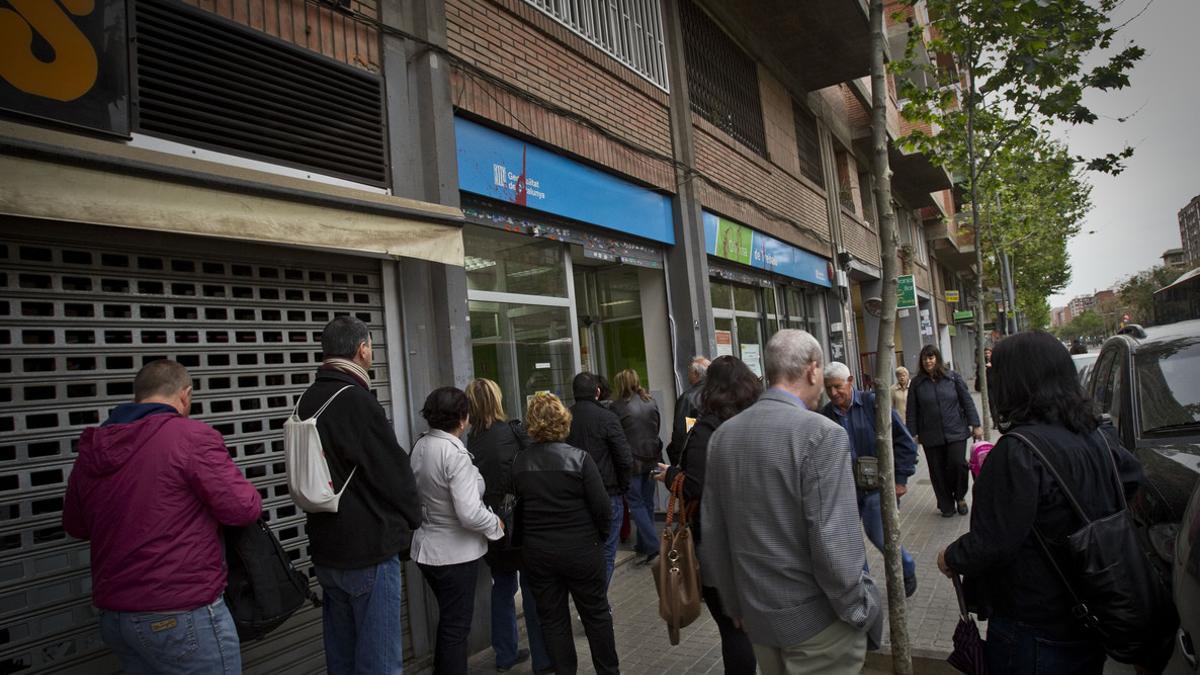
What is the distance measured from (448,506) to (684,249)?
5658mm

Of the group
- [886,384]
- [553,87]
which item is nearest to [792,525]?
[886,384]

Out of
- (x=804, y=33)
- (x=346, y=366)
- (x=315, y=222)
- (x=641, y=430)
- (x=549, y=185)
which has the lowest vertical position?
(x=641, y=430)

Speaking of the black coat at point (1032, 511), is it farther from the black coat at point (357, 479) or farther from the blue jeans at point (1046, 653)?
the black coat at point (357, 479)

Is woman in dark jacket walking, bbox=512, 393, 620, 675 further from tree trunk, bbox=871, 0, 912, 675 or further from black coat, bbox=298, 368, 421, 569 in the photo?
tree trunk, bbox=871, 0, 912, 675

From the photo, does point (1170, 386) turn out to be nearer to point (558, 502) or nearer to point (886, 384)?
point (886, 384)

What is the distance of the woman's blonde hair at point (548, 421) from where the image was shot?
3885 millimetres

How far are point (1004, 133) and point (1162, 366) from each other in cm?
593

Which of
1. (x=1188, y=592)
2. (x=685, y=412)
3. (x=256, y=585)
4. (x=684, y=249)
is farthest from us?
(x=684, y=249)

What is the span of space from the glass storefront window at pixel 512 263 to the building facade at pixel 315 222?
22 mm

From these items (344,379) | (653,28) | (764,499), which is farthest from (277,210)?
(653,28)

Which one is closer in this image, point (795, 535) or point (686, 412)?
point (795, 535)

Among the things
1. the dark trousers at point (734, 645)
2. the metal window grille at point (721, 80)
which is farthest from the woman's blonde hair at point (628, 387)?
the metal window grille at point (721, 80)

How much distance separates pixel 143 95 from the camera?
370 cm

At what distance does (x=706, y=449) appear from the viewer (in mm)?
3410
